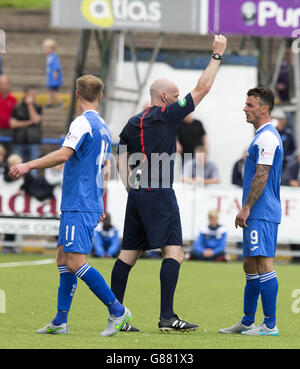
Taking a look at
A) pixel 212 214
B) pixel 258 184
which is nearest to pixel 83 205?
pixel 258 184

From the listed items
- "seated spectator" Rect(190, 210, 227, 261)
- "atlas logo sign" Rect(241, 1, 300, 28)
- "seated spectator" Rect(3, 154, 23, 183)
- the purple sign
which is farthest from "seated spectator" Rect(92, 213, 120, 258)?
"atlas logo sign" Rect(241, 1, 300, 28)

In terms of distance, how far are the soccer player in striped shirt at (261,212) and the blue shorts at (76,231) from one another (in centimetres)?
137

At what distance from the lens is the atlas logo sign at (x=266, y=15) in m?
19.6

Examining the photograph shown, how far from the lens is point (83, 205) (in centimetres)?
820

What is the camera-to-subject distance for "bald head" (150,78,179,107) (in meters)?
8.88

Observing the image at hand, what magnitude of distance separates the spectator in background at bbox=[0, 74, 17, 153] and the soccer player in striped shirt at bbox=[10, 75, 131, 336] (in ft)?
Result: 43.4

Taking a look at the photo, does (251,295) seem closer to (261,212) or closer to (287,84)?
(261,212)

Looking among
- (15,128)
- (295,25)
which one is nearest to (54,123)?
(15,128)

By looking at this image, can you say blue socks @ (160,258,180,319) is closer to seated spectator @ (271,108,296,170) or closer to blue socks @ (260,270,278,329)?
blue socks @ (260,270,278,329)

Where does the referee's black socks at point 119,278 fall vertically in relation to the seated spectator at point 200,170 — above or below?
below

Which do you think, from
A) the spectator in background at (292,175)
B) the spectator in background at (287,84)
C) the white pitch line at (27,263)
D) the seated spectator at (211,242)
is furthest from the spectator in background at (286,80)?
the white pitch line at (27,263)

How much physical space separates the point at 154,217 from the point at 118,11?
11.2 meters

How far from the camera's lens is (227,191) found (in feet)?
61.7

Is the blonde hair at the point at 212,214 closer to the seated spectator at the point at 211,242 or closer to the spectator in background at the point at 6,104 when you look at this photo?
the seated spectator at the point at 211,242
